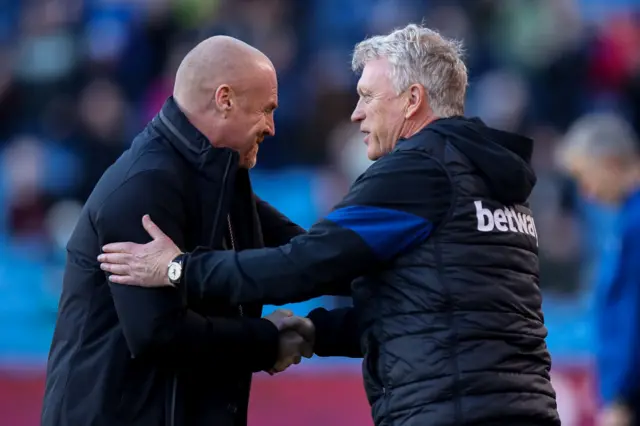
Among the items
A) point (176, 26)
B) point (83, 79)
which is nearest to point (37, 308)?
point (83, 79)

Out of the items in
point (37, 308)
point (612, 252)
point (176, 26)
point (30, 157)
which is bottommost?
point (612, 252)

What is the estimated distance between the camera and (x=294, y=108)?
11.2 meters

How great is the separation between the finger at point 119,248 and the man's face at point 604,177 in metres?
3.65

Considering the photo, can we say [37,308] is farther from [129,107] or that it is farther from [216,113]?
[216,113]

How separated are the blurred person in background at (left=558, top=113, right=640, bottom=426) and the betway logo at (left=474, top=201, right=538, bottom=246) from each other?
8.17ft

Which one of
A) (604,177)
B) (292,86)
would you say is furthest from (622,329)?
(292,86)

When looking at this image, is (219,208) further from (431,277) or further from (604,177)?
(604,177)

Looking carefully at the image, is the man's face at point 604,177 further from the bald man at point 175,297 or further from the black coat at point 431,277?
the bald man at point 175,297

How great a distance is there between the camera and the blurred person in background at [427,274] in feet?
13.1

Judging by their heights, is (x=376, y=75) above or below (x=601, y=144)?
below

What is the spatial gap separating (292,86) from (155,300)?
7388 mm

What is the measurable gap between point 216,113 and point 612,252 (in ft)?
10.3

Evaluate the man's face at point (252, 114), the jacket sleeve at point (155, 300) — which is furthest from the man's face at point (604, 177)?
the jacket sleeve at point (155, 300)

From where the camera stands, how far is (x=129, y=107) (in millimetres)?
11156
